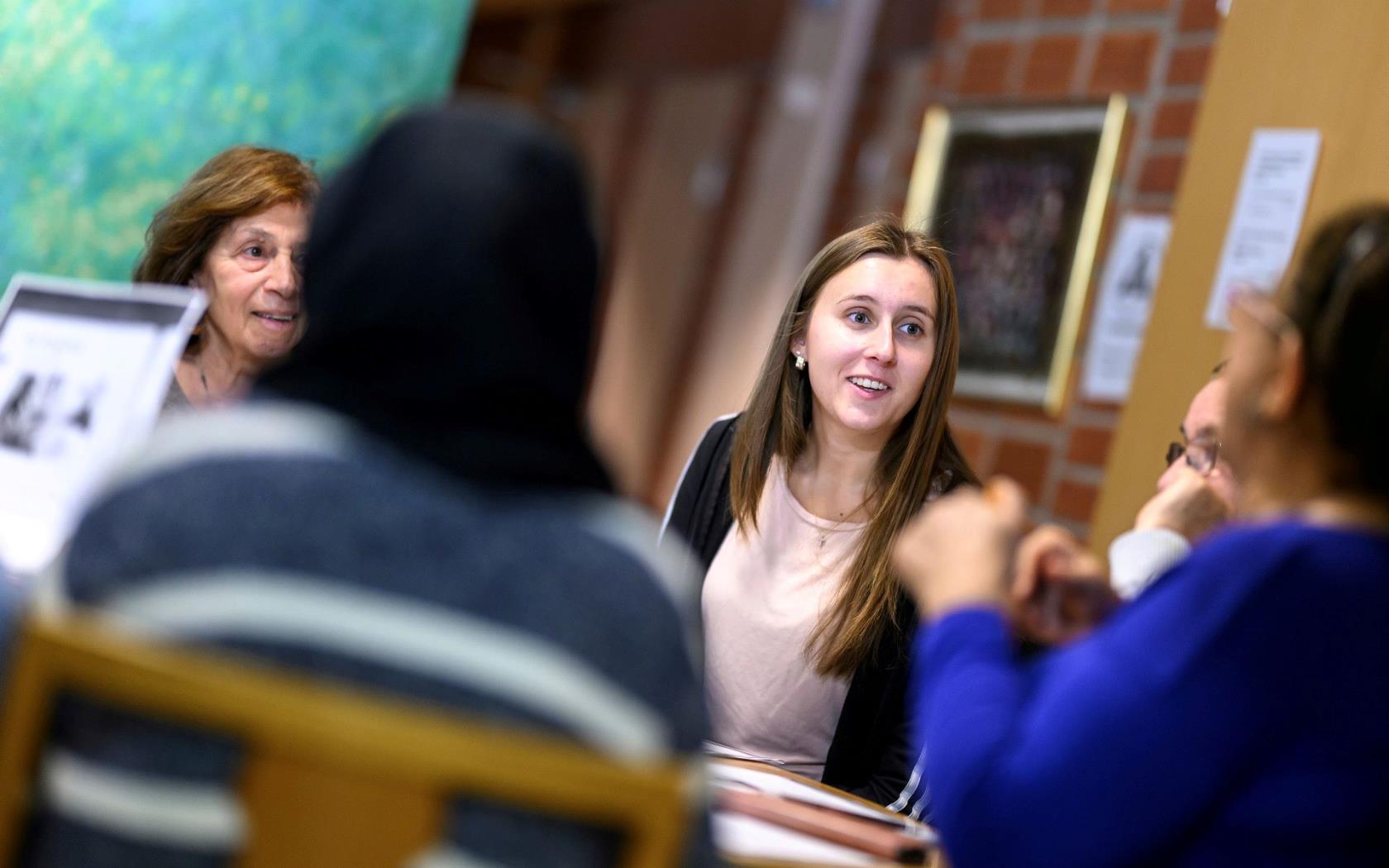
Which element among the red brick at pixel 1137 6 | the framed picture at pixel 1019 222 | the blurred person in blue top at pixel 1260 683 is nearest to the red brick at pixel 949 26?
the framed picture at pixel 1019 222

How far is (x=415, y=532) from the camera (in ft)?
3.02

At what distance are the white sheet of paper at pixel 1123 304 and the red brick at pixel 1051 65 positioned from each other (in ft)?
1.62

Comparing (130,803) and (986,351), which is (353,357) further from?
(986,351)

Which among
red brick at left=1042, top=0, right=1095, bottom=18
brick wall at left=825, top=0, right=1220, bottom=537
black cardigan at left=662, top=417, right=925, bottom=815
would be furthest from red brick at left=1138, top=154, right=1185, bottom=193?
black cardigan at left=662, top=417, right=925, bottom=815

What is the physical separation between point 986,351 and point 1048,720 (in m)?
2.90

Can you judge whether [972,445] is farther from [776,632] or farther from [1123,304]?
[776,632]

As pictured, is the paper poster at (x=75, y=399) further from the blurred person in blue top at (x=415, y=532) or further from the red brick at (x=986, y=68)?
the red brick at (x=986, y=68)

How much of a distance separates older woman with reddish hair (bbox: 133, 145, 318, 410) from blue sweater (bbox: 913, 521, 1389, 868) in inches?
58.1

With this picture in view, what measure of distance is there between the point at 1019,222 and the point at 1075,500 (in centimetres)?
81

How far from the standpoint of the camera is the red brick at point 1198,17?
139 inches

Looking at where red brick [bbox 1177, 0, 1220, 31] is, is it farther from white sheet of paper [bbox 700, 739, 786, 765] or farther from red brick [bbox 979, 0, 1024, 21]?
white sheet of paper [bbox 700, 739, 786, 765]

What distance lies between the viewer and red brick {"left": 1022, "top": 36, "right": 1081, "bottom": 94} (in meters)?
3.89

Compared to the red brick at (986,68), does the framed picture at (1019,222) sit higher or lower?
lower

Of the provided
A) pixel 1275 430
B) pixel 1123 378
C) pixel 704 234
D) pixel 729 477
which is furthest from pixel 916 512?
pixel 704 234
